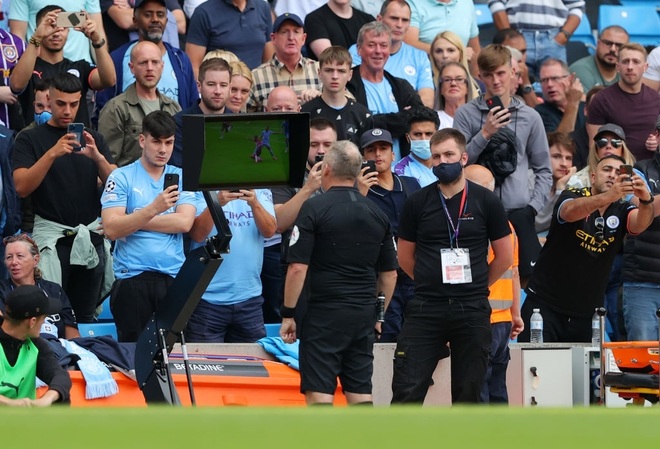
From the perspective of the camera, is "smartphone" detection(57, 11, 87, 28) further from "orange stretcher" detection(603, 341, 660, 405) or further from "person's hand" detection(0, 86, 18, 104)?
"orange stretcher" detection(603, 341, 660, 405)

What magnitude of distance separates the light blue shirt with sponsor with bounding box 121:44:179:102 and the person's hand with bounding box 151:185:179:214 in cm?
241

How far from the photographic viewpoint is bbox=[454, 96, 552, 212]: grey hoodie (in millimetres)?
10391

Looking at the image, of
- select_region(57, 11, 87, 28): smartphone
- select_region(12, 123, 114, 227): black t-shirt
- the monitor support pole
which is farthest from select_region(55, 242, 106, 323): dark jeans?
the monitor support pole

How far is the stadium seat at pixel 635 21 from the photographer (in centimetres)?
1547

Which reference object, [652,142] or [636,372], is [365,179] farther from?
[652,142]

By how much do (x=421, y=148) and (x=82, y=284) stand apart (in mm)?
2890

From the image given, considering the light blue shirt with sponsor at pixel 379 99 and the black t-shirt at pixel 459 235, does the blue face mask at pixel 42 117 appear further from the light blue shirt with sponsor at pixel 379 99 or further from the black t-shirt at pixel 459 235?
the black t-shirt at pixel 459 235

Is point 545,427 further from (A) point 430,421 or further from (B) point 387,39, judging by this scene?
(B) point 387,39

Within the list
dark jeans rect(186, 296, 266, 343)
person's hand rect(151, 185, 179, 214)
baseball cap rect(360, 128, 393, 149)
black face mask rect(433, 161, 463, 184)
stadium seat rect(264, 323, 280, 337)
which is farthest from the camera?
baseball cap rect(360, 128, 393, 149)

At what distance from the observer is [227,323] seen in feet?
28.5

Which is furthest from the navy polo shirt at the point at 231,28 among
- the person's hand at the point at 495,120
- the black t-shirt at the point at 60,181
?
the person's hand at the point at 495,120

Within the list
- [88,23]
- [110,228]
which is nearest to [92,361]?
[110,228]

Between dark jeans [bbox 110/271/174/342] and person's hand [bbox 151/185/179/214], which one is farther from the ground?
person's hand [bbox 151/185/179/214]

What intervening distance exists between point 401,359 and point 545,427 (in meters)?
5.17
